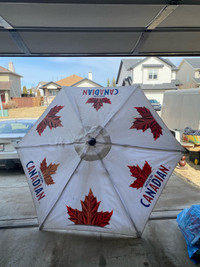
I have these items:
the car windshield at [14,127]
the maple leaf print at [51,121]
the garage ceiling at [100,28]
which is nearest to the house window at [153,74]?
the car windshield at [14,127]

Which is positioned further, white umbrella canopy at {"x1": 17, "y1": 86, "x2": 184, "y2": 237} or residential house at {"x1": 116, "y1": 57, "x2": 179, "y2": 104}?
residential house at {"x1": 116, "y1": 57, "x2": 179, "y2": 104}

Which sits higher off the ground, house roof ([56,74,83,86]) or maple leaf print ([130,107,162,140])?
house roof ([56,74,83,86])

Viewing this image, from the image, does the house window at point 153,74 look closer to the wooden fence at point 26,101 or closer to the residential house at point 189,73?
the residential house at point 189,73

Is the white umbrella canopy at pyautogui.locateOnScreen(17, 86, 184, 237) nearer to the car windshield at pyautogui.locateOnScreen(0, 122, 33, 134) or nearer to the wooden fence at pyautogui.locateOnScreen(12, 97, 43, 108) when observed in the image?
the car windshield at pyautogui.locateOnScreen(0, 122, 33, 134)

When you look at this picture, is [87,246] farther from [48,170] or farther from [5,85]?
[5,85]

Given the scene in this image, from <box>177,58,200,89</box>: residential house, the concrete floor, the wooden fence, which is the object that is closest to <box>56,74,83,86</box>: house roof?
the wooden fence

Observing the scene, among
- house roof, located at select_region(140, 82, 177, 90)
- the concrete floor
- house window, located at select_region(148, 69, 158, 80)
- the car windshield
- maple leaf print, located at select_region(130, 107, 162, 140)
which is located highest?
house window, located at select_region(148, 69, 158, 80)

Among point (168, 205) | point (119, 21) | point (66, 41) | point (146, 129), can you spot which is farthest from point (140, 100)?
point (168, 205)

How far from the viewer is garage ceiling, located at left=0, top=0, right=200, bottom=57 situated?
6.21ft

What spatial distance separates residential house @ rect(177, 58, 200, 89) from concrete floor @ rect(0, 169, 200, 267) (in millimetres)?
28825

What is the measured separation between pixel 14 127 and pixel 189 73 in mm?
30662

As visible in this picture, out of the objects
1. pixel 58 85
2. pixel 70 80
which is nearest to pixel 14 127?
pixel 58 85

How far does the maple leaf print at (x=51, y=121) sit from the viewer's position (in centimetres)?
236

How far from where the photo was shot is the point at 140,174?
2137 mm
